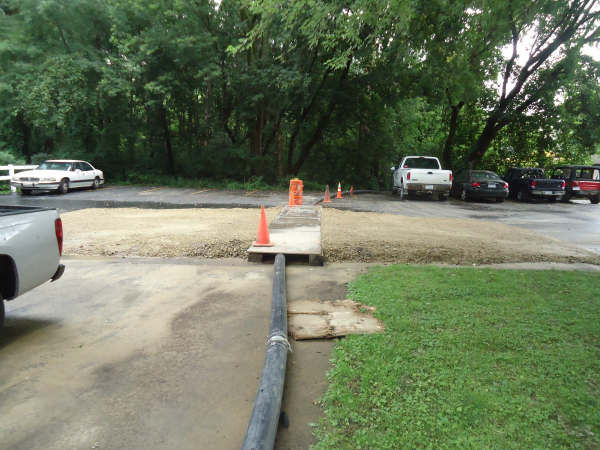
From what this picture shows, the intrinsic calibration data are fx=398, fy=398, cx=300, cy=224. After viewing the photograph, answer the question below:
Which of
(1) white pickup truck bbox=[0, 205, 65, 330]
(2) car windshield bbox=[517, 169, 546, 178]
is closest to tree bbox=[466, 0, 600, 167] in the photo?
(2) car windshield bbox=[517, 169, 546, 178]

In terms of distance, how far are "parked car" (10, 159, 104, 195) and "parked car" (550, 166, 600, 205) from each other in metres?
23.7

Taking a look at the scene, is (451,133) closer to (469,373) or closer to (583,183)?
(583,183)

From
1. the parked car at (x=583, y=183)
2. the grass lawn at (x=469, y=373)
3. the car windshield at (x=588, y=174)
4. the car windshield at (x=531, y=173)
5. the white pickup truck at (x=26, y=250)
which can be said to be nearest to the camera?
the grass lawn at (x=469, y=373)

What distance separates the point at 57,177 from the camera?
56.6ft

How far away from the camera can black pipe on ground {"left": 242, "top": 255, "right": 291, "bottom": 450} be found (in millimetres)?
2229

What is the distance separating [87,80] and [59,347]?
21.6 meters

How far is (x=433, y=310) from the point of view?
4.44 meters

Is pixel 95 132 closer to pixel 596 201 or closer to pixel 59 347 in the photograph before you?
pixel 59 347

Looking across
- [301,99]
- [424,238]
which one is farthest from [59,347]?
[301,99]

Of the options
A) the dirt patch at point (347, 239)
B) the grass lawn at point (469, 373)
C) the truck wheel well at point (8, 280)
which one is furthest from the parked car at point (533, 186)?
the truck wheel well at point (8, 280)

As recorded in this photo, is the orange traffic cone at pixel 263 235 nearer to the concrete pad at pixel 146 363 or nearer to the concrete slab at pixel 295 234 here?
the concrete slab at pixel 295 234

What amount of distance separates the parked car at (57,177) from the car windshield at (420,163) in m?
15.5

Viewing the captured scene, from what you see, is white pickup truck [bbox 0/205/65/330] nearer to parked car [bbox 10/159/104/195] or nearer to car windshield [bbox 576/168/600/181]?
parked car [bbox 10/159/104/195]

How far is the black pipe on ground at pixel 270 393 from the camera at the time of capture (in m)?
2.23
